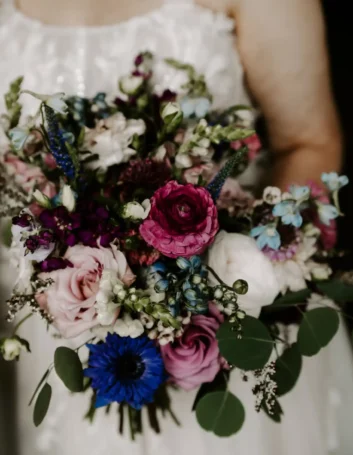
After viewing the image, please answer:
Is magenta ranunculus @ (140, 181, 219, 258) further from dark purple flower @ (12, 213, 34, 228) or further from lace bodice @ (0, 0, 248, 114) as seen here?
lace bodice @ (0, 0, 248, 114)

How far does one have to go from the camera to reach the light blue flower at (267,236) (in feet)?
1.77

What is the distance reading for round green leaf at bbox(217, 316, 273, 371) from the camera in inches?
20.9

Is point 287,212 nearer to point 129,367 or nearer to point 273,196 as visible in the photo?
point 273,196

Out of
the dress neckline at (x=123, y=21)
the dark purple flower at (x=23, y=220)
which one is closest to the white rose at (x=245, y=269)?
the dark purple flower at (x=23, y=220)

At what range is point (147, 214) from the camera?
0.48 m

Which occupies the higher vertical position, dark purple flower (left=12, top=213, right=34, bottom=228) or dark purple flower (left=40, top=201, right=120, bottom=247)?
dark purple flower (left=12, top=213, right=34, bottom=228)

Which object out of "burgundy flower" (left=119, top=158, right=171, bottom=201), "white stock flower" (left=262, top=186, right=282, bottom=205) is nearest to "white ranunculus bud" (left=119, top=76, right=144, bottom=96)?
"burgundy flower" (left=119, top=158, right=171, bottom=201)

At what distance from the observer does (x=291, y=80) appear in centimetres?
94

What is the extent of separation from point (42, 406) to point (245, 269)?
0.29 m

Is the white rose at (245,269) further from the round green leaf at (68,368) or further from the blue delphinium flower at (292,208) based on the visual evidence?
the round green leaf at (68,368)

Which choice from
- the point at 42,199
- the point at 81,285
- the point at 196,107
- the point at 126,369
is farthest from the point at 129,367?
the point at 196,107

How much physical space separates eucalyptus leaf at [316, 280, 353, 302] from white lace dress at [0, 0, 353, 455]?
18 centimetres

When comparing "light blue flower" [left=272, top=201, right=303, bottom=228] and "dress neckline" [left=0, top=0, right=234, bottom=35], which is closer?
"light blue flower" [left=272, top=201, right=303, bottom=228]

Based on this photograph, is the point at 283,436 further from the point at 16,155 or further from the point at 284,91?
the point at 284,91
